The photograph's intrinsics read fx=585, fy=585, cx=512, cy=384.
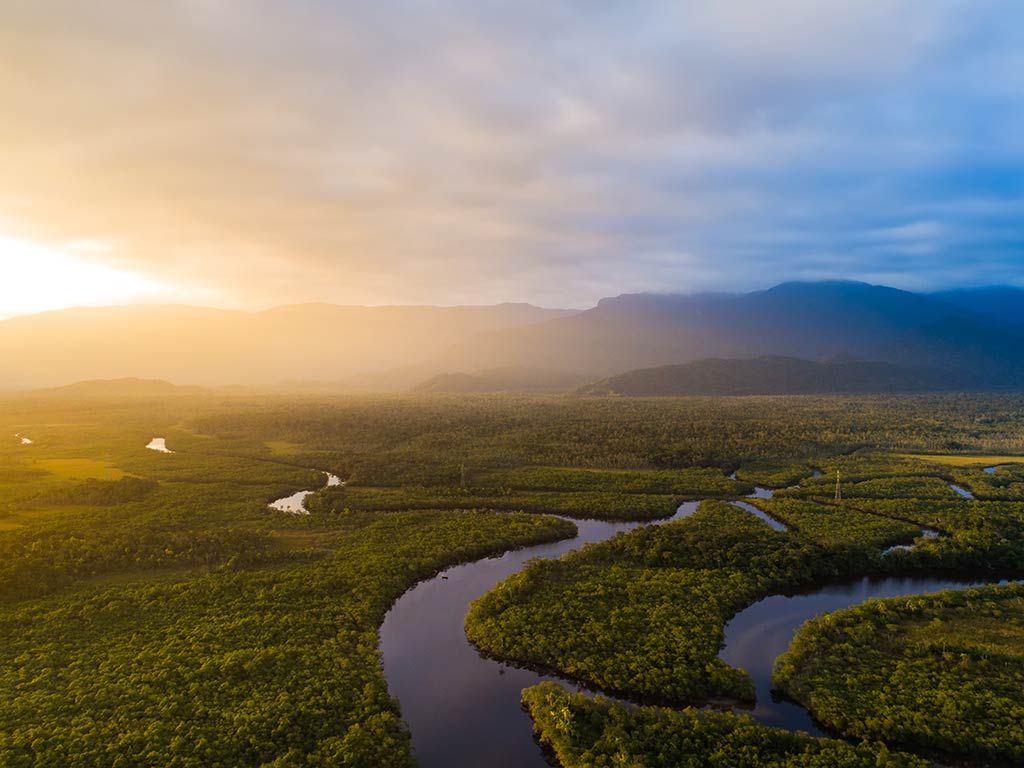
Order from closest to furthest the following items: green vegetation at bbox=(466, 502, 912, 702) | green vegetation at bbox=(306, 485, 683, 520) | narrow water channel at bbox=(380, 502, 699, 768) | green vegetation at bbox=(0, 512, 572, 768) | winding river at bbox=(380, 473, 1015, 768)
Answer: green vegetation at bbox=(0, 512, 572, 768) → narrow water channel at bbox=(380, 502, 699, 768) → winding river at bbox=(380, 473, 1015, 768) → green vegetation at bbox=(466, 502, 912, 702) → green vegetation at bbox=(306, 485, 683, 520)

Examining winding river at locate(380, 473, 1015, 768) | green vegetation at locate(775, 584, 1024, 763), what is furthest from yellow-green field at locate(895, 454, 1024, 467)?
green vegetation at locate(775, 584, 1024, 763)

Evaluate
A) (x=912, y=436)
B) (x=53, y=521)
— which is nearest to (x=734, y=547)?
(x=53, y=521)

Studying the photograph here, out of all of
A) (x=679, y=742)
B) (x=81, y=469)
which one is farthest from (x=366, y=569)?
(x=81, y=469)

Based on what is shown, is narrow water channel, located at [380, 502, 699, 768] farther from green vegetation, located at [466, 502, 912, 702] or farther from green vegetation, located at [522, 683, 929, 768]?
green vegetation, located at [522, 683, 929, 768]

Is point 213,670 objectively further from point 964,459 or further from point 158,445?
point 158,445

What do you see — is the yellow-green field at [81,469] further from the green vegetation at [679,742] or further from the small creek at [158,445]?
the green vegetation at [679,742]

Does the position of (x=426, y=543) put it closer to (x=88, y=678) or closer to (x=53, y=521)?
(x=88, y=678)
